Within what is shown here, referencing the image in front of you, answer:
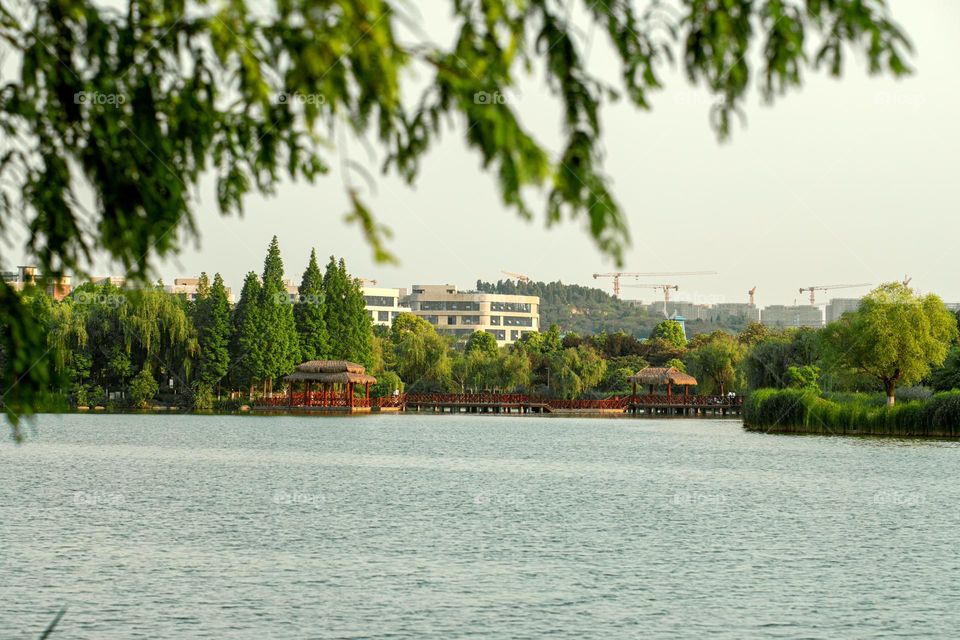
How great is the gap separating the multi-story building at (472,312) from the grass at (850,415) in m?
123

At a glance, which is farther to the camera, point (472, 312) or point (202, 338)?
point (472, 312)

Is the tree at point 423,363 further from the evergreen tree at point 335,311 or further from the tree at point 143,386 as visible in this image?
the tree at point 143,386

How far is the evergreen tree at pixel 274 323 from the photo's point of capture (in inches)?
2928

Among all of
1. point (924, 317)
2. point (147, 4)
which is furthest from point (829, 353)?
point (147, 4)

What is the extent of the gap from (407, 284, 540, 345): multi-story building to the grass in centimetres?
12312

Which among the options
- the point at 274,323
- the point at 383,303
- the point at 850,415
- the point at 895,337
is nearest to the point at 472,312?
the point at 383,303

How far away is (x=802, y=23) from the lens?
4.95 metres

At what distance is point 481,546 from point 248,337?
55934mm

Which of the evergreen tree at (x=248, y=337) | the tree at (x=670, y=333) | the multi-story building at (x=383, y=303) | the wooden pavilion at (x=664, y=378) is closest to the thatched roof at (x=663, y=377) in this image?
the wooden pavilion at (x=664, y=378)

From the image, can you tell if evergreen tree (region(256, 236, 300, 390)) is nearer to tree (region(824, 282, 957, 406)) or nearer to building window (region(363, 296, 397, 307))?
tree (region(824, 282, 957, 406))

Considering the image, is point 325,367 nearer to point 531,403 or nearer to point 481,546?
point 531,403

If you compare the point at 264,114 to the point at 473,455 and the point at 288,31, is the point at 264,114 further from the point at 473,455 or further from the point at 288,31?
the point at 473,455

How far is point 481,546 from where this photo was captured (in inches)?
799

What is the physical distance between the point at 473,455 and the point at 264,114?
38588mm
